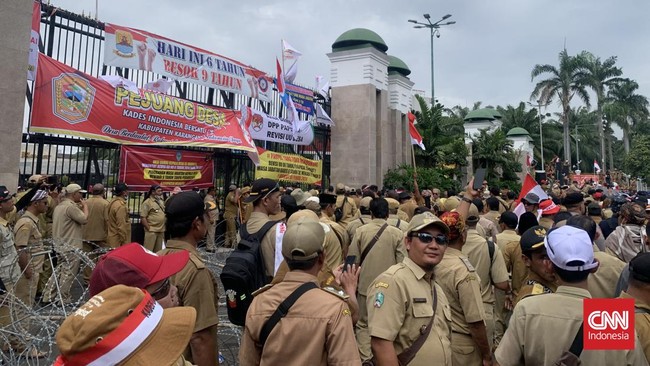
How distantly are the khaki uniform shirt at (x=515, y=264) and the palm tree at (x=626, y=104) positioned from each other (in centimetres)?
5159

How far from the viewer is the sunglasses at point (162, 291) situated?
6.87 feet

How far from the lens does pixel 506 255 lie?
15.5 ft

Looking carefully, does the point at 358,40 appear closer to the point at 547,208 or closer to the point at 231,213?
the point at 231,213

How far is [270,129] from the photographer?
42.0 feet

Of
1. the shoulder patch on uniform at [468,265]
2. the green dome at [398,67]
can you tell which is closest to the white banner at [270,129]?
the green dome at [398,67]

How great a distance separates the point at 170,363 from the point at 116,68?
30.7 feet

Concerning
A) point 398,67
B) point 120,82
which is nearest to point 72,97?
point 120,82

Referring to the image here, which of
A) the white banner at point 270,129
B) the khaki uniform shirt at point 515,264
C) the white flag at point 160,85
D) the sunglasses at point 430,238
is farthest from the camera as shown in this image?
the white banner at point 270,129

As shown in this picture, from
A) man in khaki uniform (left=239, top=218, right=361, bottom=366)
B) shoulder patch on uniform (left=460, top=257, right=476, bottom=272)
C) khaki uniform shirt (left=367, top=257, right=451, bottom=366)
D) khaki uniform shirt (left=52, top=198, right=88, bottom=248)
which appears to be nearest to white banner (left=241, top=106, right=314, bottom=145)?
khaki uniform shirt (left=52, top=198, right=88, bottom=248)

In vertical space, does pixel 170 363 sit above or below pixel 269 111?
below

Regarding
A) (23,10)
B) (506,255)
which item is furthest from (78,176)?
(506,255)

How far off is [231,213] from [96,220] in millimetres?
4155

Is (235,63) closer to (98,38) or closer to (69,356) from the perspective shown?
(98,38)

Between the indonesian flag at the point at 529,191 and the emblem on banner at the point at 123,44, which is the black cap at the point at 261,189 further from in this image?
the emblem on banner at the point at 123,44
